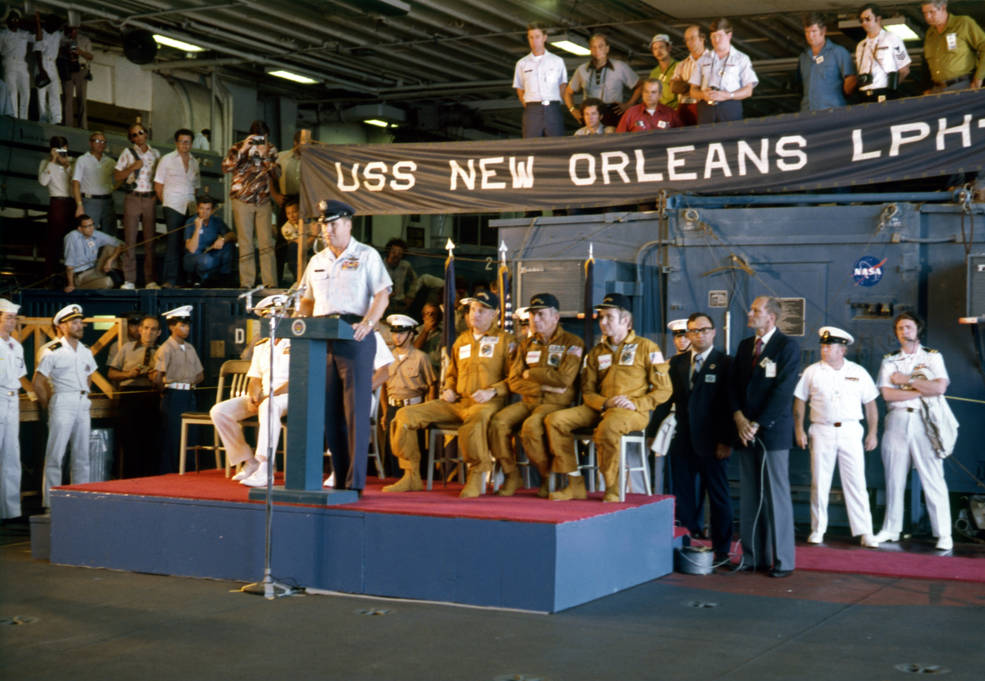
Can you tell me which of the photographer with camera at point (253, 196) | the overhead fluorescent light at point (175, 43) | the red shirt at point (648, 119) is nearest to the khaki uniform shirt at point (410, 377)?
the red shirt at point (648, 119)

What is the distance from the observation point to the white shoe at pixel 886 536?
9477 mm

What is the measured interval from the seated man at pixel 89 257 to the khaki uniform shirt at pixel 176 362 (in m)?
2.82

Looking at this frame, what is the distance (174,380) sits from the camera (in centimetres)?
1181

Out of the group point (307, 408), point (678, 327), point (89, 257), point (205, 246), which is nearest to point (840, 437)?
point (678, 327)

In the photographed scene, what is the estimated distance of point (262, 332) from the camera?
1163 centimetres

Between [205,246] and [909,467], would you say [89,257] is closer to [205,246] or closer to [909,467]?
[205,246]

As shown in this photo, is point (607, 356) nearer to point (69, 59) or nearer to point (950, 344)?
point (950, 344)

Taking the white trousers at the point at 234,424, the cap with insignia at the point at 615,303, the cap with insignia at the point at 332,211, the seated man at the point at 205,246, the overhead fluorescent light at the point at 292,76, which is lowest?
the white trousers at the point at 234,424

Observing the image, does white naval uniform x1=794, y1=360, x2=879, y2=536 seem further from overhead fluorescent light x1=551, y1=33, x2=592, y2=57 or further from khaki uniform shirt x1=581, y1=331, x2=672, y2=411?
overhead fluorescent light x1=551, y1=33, x2=592, y2=57

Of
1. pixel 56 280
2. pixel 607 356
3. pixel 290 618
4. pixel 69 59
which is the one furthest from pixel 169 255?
pixel 290 618

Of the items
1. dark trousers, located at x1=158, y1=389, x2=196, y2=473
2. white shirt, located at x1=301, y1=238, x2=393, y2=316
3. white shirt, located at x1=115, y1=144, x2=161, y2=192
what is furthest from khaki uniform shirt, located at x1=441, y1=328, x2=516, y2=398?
white shirt, located at x1=115, y1=144, x2=161, y2=192

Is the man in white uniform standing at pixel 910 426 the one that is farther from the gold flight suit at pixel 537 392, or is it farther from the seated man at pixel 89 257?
the seated man at pixel 89 257

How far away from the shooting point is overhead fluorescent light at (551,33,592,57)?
14.9 m

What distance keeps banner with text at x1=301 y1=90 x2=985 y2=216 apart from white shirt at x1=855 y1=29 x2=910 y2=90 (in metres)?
1.48
